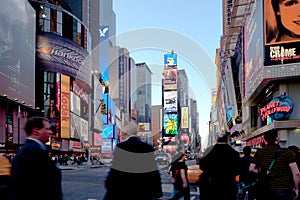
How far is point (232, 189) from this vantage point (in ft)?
18.8

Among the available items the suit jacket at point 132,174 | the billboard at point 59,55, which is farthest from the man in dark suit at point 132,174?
the billboard at point 59,55

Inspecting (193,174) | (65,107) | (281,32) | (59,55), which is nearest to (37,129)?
(193,174)

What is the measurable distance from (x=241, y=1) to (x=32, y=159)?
5269 cm

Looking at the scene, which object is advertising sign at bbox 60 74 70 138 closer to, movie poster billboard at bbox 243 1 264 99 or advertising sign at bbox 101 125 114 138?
movie poster billboard at bbox 243 1 264 99

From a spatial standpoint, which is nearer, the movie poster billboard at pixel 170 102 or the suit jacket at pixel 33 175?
the suit jacket at pixel 33 175

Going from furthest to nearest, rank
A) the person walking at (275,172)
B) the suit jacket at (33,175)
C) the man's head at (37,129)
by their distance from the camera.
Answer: the person walking at (275,172)
the man's head at (37,129)
the suit jacket at (33,175)

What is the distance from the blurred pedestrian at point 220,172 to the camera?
5688 mm

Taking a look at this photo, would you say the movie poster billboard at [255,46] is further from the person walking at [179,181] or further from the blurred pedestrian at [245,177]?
the person walking at [179,181]

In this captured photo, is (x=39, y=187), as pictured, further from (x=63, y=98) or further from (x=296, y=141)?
(x=63, y=98)

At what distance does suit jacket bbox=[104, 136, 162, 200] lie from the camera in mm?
4320

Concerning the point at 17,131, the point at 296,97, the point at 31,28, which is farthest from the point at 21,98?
the point at 296,97

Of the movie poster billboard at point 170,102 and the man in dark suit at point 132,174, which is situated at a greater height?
the movie poster billboard at point 170,102

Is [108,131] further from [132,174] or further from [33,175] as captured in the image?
[33,175]

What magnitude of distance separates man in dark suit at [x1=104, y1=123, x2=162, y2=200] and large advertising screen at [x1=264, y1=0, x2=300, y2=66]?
1200 inches
